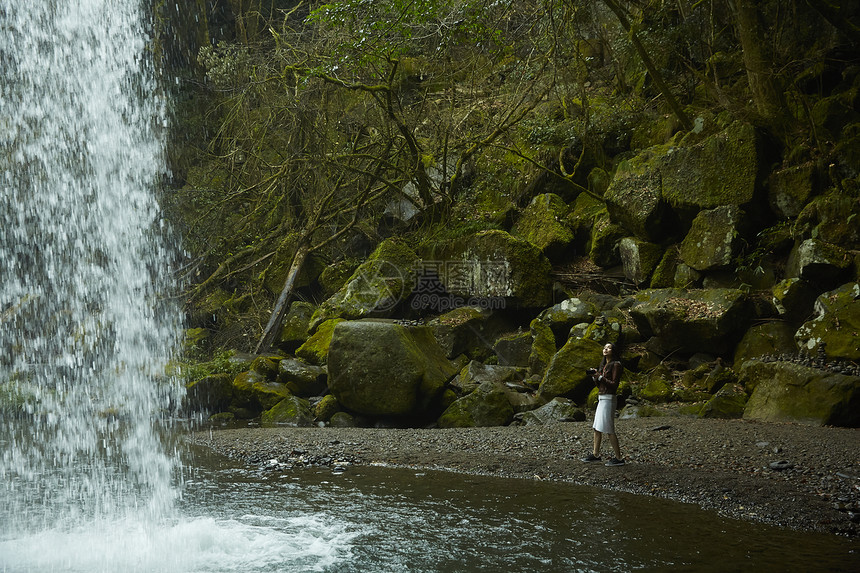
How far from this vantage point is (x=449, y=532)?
18.7ft

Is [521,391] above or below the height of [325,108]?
below

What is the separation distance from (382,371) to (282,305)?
6.20m

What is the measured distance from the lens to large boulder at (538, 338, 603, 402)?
11.0 metres

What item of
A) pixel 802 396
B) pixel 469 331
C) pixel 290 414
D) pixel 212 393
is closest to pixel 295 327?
pixel 212 393

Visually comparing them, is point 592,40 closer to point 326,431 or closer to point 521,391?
point 521,391

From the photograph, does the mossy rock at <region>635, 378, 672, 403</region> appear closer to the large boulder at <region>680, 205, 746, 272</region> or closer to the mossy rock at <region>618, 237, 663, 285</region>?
the large boulder at <region>680, 205, 746, 272</region>

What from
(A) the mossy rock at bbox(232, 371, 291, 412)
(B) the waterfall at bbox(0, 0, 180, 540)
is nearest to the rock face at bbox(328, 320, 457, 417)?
(A) the mossy rock at bbox(232, 371, 291, 412)

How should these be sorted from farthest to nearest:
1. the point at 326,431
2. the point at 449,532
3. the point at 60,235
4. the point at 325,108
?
the point at 60,235 → the point at 325,108 → the point at 326,431 → the point at 449,532

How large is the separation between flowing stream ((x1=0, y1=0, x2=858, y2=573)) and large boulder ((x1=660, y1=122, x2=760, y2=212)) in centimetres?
753

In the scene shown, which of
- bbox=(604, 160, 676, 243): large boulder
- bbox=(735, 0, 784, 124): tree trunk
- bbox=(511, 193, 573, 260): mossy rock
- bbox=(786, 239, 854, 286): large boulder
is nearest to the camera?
bbox=(786, 239, 854, 286): large boulder

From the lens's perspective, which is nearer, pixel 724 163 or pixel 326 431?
pixel 326 431

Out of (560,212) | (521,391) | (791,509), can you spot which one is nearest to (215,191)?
(560,212)

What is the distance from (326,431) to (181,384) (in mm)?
5046

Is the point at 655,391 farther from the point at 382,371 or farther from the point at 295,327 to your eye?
the point at 295,327
